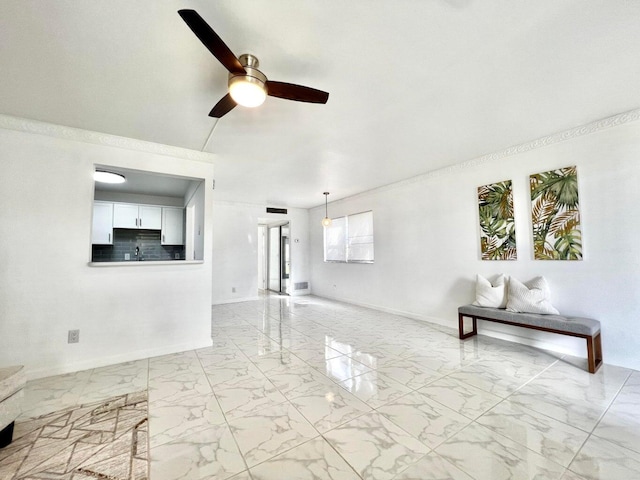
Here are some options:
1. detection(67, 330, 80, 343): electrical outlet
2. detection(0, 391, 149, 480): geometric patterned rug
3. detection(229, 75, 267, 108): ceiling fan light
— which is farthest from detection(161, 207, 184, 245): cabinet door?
detection(229, 75, 267, 108): ceiling fan light

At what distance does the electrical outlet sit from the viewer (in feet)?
8.71

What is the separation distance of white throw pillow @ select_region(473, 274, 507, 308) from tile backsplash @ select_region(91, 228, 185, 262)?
576cm

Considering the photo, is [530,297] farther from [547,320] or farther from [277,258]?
[277,258]

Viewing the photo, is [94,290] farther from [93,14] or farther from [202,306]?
[93,14]

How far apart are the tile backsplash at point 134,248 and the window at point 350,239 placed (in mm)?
3549

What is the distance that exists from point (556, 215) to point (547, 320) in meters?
1.24

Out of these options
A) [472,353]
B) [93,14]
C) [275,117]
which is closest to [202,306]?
[275,117]

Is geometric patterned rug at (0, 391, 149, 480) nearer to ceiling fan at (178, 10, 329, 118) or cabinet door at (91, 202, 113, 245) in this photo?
ceiling fan at (178, 10, 329, 118)

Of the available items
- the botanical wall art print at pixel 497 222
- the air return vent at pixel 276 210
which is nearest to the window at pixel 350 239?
the air return vent at pixel 276 210

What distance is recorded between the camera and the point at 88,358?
272 cm

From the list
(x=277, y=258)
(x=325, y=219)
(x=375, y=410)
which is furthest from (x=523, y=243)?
(x=277, y=258)

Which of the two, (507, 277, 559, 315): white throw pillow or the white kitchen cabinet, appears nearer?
(507, 277, 559, 315): white throw pillow

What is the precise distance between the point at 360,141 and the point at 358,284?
3.55 m

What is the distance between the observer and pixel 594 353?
251cm
